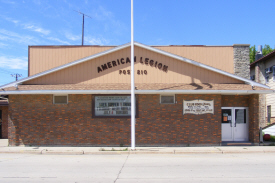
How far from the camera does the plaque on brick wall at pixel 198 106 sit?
14742 mm

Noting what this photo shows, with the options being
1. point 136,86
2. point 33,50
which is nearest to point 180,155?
point 136,86

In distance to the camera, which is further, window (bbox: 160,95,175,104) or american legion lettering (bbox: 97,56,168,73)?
american legion lettering (bbox: 97,56,168,73)

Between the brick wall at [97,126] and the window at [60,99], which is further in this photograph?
the window at [60,99]

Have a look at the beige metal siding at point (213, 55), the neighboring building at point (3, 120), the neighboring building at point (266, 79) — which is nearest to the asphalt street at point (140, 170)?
the beige metal siding at point (213, 55)

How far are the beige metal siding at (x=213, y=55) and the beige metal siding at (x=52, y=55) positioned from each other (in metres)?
5.62

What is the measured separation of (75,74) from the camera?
1499 cm

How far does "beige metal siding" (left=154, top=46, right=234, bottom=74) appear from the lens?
60.0 feet

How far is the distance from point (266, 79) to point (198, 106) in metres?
11.9

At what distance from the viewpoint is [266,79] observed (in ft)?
77.5

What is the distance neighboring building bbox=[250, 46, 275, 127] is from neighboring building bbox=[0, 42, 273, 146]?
8588mm

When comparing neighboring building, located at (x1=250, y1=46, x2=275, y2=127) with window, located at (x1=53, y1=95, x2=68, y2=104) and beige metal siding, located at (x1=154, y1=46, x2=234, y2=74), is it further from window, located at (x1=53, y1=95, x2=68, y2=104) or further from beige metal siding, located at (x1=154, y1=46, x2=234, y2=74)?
window, located at (x1=53, y1=95, x2=68, y2=104)

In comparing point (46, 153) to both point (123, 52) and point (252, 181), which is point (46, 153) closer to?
point (123, 52)

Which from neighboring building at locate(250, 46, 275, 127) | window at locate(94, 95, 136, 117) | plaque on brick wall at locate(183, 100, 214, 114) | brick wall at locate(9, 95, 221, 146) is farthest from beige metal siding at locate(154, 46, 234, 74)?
neighboring building at locate(250, 46, 275, 127)

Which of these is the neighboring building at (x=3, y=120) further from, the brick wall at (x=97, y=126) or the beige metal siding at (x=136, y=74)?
the beige metal siding at (x=136, y=74)
